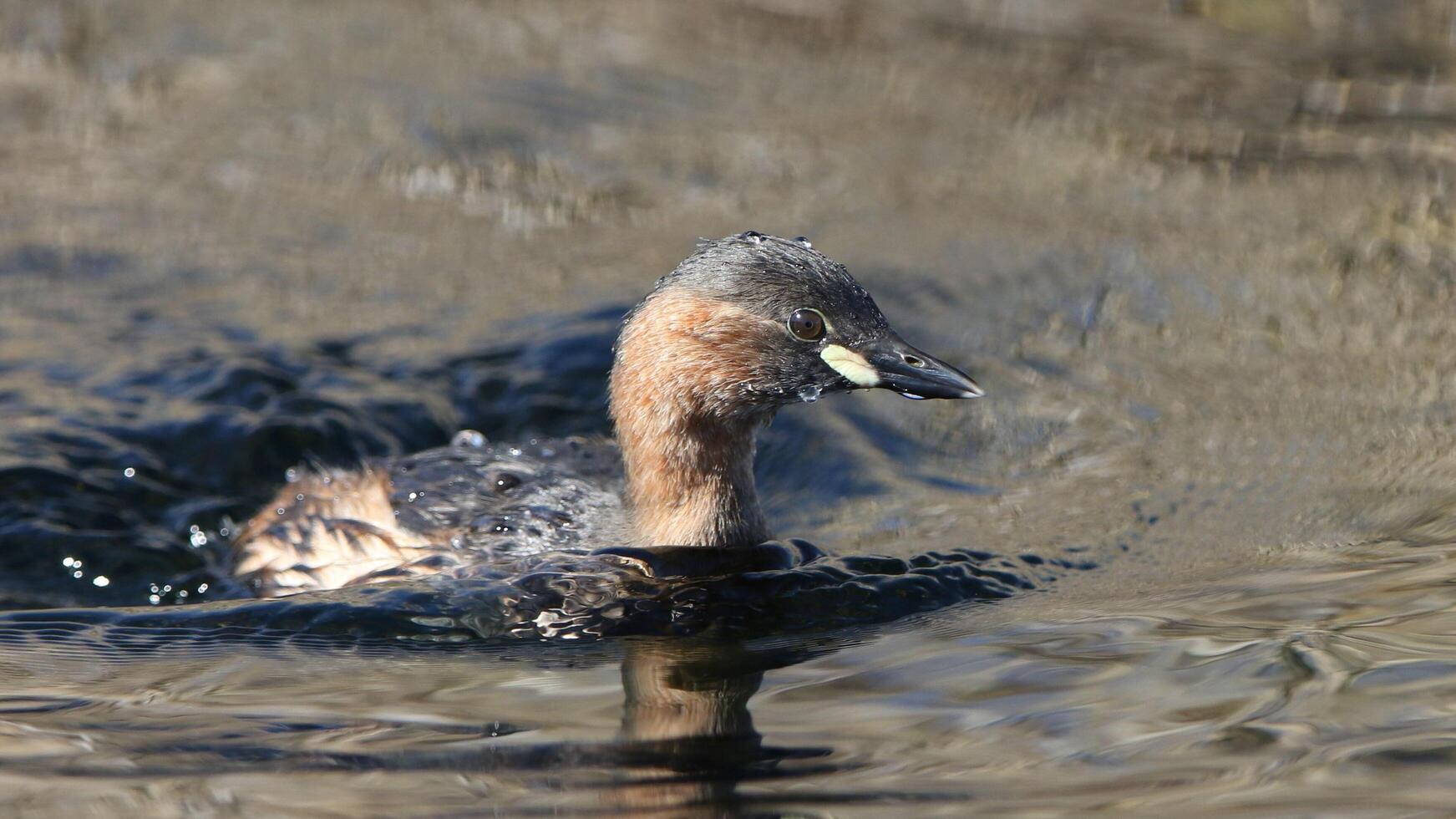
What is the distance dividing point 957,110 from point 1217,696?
7137 mm

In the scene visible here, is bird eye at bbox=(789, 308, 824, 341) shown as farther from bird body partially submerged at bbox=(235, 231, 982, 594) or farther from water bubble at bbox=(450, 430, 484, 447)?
water bubble at bbox=(450, 430, 484, 447)

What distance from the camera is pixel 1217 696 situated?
4.69 m

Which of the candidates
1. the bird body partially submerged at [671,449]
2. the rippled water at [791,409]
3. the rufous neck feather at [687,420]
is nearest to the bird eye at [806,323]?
the bird body partially submerged at [671,449]

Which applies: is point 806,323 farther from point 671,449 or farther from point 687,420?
point 671,449

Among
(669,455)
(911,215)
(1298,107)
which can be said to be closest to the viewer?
(669,455)

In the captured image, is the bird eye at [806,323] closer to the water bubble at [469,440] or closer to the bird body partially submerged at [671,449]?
the bird body partially submerged at [671,449]

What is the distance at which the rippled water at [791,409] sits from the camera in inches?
178

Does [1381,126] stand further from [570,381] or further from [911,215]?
[570,381]

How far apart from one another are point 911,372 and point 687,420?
816 millimetres

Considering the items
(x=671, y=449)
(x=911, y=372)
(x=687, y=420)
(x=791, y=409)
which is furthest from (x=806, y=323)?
(x=791, y=409)

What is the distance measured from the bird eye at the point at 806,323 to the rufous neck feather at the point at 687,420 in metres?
0.12

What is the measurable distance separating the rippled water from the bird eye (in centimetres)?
83

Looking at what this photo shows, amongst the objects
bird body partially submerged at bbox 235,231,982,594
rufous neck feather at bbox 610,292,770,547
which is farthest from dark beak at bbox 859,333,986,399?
rufous neck feather at bbox 610,292,770,547

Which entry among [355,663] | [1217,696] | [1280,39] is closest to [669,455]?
[355,663]
